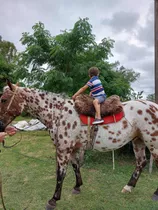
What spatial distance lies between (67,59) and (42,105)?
317 centimetres

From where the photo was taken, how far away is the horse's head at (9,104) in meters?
2.62

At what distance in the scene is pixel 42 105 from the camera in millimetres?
2768

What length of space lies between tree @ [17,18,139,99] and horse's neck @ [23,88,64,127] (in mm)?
2517

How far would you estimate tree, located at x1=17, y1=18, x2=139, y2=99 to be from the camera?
5320mm

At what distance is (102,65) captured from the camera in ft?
17.8

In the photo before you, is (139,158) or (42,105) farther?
(139,158)

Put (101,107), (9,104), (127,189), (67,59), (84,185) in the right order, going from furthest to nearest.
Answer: (67,59)
(84,185)
(127,189)
(101,107)
(9,104)

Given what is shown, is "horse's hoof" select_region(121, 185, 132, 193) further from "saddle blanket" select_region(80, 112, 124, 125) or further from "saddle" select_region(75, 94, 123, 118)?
"saddle" select_region(75, 94, 123, 118)

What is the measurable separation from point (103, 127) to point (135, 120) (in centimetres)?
51

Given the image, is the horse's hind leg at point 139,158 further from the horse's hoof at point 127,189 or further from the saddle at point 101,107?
the saddle at point 101,107

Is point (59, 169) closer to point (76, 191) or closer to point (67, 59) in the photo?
point (76, 191)

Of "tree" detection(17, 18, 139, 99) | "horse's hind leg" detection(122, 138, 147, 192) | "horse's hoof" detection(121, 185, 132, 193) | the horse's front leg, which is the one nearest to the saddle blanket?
the horse's front leg

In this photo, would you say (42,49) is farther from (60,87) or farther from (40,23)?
(60,87)

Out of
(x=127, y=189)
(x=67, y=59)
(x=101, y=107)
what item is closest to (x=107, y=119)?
(x=101, y=107)
